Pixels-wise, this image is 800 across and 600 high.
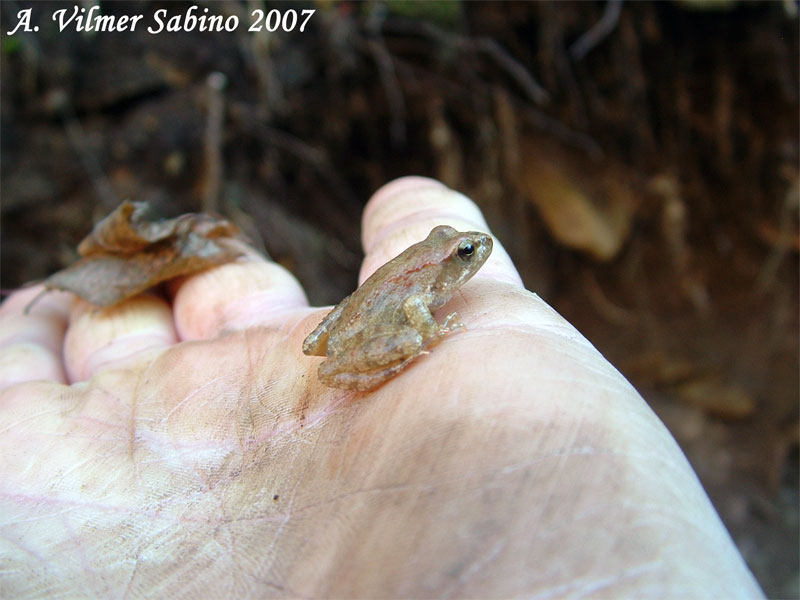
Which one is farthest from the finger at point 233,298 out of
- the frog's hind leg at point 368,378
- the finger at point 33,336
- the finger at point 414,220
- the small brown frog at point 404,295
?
the frog's hind leg at point 368,378

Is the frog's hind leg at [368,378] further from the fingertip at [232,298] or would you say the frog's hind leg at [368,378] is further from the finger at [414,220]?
the fingertip at [232,298]

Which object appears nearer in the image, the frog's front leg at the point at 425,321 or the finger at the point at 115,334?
the frog's front leg at the point at 425,321

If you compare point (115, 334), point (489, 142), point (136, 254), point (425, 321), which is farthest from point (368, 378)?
point (489, 142)

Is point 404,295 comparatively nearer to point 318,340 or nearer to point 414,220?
point 318,340

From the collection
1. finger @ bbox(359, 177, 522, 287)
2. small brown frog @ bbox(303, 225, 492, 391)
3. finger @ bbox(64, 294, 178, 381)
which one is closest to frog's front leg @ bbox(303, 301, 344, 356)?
small brown frog @ bbox(303, 225, 492, 391)

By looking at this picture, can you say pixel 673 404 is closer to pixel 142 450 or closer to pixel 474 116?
pixel 474 116

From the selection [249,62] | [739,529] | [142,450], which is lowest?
[739,529]

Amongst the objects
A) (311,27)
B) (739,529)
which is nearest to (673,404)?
(739,529)
